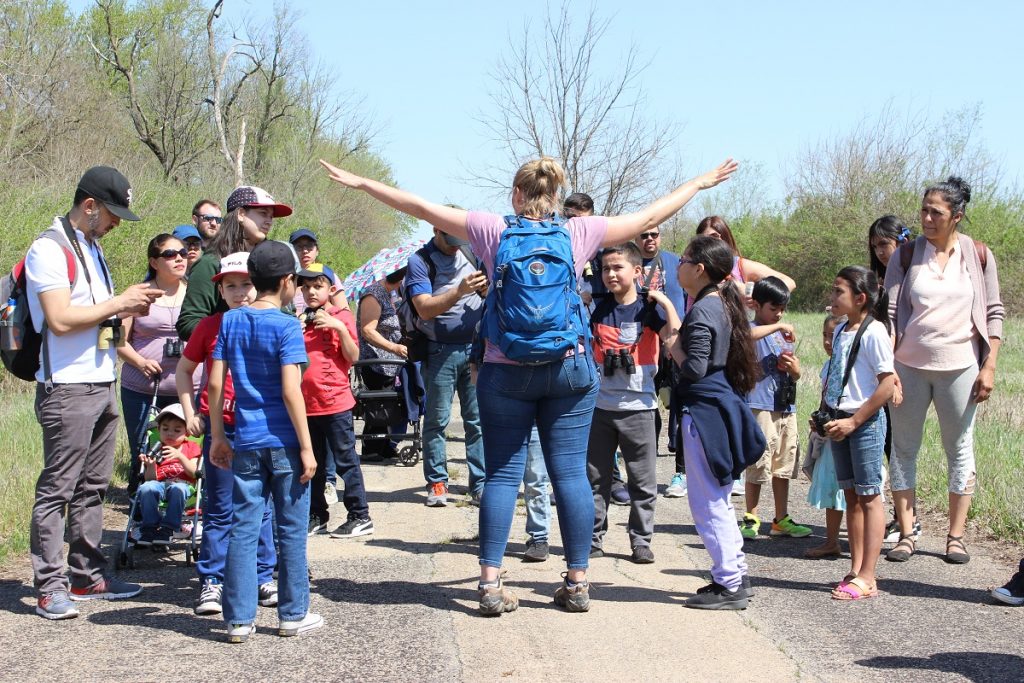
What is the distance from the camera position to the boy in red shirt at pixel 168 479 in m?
6.18

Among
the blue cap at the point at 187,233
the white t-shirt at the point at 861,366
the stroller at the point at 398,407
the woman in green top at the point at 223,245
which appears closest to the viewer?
the woman in green top at the point at 223,245

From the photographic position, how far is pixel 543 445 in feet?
17.2

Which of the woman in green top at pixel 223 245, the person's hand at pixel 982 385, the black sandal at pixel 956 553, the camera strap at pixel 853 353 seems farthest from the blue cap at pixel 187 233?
the black sandal at pixel 956 553

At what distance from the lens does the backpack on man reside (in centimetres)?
516

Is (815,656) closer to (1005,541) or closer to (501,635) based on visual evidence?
(501,635)

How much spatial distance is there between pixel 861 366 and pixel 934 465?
294cm

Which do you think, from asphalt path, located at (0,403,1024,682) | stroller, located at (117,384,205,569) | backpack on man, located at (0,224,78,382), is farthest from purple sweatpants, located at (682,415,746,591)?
backpack on man, located at (0,224,78,382)

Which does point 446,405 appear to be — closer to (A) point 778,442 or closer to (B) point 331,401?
(B) point 331,401

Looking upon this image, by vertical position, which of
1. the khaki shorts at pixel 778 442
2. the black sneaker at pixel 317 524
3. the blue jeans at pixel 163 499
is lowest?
the black sneaker at pixel 317 524

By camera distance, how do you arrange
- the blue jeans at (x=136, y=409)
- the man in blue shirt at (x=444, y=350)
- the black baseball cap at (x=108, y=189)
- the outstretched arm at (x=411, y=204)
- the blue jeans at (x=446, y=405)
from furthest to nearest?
1. the blue jeans at (x=446, y=405)
2. the man in blue shirt at (x=444, y=350)
3. the blue jeans at (x=136, y=409)
4. the black baseball cap at (x=108, y=189)
5. the outstretched arm at (x=411, y=204)

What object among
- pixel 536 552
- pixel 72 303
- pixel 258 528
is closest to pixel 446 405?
pixel 536 552

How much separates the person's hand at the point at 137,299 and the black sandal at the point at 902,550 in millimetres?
4449

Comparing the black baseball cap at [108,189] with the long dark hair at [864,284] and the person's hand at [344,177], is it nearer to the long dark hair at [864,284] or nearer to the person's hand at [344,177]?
the person's hand at [344,177]

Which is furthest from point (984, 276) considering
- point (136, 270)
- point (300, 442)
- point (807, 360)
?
point (136, 270)
